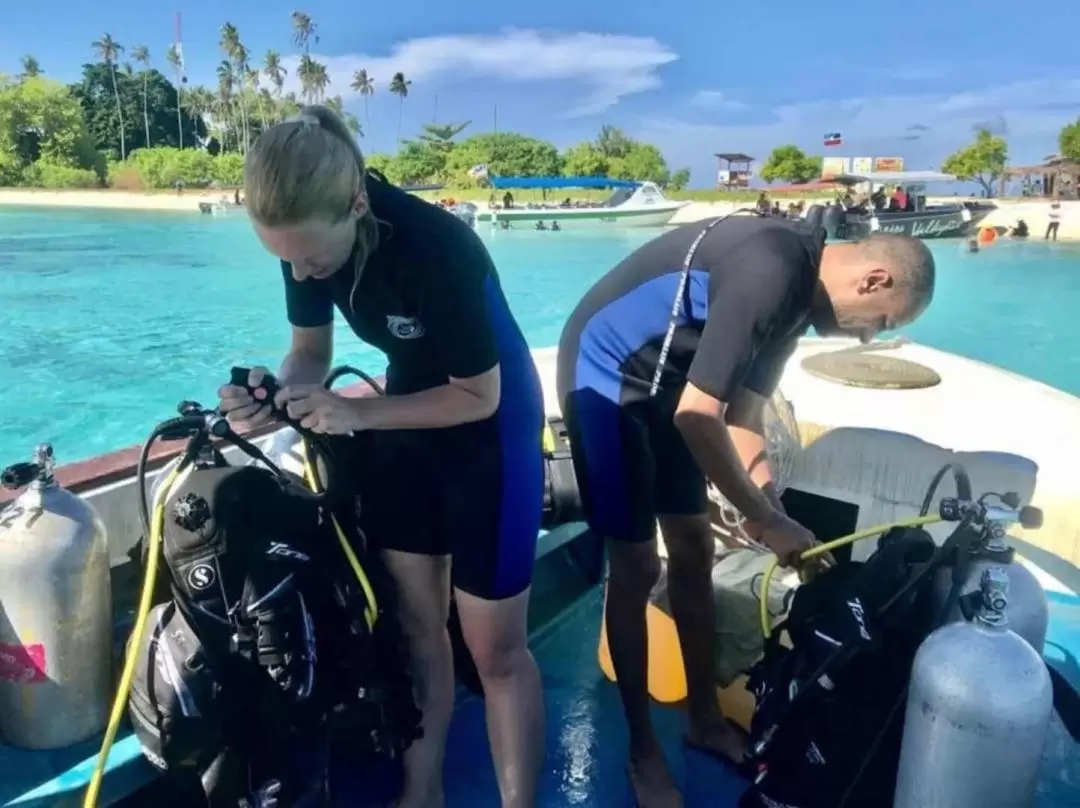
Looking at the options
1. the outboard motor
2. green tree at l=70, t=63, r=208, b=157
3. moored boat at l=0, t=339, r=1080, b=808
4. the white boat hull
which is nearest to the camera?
moored boat at l=0, t=339, r=1080, b=808

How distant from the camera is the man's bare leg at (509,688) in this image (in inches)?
65.3

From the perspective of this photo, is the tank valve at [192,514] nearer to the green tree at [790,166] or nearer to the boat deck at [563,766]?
the boat deck at [563,766]

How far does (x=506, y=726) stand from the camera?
1.70m

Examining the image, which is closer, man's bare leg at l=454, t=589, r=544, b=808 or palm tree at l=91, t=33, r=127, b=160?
man's bare leg at l=454, t=589, r=544, b=808

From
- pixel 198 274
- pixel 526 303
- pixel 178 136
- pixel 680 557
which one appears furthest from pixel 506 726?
pixel 178 136

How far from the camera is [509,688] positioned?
5.57 feet

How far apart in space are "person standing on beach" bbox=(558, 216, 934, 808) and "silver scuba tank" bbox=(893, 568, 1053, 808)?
47 cm

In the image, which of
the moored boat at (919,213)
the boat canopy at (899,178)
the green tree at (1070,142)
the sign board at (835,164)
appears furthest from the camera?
the sign board at (835,164)

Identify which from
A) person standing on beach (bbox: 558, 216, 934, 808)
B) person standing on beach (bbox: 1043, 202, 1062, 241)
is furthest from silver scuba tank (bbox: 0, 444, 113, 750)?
person standing on beach (bbox: 1043, 202, 1062, 241)

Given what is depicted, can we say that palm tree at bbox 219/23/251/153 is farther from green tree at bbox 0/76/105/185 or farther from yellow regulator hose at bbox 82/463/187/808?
yellow regulator hose at bbox 82/463/187/808

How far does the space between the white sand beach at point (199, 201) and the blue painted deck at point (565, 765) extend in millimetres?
32885

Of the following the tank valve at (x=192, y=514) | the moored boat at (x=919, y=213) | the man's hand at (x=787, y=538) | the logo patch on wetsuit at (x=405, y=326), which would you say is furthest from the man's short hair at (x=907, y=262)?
the moored boat at (x=919, y=213)

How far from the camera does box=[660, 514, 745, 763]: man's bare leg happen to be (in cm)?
203

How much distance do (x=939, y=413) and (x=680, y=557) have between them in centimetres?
202
